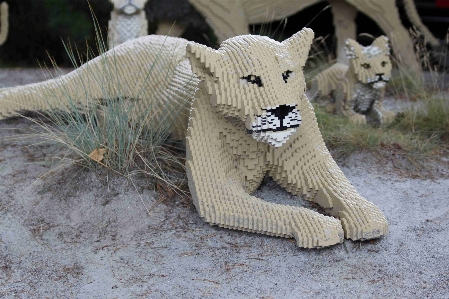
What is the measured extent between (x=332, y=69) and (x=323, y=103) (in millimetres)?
271

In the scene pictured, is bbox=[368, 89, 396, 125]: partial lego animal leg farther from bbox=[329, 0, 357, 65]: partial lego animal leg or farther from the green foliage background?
the green foliage background

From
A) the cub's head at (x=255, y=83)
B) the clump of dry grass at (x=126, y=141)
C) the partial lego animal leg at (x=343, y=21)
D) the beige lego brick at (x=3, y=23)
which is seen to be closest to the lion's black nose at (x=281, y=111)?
the cub's head at (x=255, y=83)

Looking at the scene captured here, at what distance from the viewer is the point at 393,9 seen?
523cm

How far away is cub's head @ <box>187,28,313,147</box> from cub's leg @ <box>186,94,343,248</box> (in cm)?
19

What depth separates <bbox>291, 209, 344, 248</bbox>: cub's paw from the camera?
2287 millimetres

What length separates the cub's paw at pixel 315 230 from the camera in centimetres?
229

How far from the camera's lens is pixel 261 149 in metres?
2.63

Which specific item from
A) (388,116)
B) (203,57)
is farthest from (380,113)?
(203,57)

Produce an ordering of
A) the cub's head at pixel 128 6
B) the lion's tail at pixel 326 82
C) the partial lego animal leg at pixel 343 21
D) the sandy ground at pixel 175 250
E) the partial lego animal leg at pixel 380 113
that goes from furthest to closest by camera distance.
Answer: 1. the partial lego animal leg at pixel 343 21
2. the cub's head at pixel 128 6
3. the lion's tail at pixel 326 82
4. the partial lego animal leg at pixel 380 113
5. the sandy ground at pixel 175 250

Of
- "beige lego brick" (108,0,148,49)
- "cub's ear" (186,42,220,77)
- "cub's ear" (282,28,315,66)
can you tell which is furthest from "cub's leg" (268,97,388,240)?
"beige lego brick" (108,0,148,49)

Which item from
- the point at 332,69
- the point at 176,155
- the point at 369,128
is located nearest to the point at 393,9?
the point at 332,69

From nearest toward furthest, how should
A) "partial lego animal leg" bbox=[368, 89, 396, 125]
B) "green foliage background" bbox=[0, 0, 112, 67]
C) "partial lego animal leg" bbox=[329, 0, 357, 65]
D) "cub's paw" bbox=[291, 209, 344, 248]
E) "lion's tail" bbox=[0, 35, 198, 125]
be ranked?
"cub's paw" bbox=[291, 209, 344, 248], "lion's tail" bbox=[0, 35, 198, 125], "partial lego animal leg" bbox=[368, 89, 396, 125], "partial lego animal leg" bbox=[329, 0, 357, 65], "green foliage background" bbox=[0, 0, 112, 67]

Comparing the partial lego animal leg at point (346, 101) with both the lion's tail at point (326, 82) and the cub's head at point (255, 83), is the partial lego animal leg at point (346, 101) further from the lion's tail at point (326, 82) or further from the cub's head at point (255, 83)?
the cub's head at point (255, 83)

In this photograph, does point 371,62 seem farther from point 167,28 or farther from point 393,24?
point 167,28
